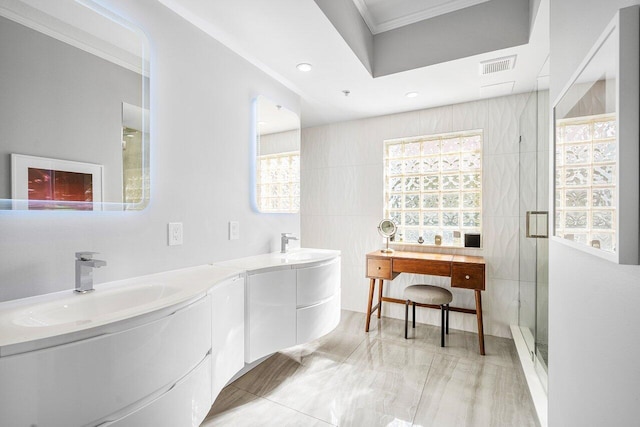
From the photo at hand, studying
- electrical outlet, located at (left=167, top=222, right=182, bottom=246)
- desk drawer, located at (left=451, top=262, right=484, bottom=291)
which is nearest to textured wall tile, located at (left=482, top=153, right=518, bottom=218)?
desk drawer, located at (left=451, top=262, right=484, bottom=291)

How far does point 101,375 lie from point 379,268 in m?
2.44

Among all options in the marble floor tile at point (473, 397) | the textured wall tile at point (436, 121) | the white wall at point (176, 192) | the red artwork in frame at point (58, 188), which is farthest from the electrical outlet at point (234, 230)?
the textured wall tile at point (436, 121)

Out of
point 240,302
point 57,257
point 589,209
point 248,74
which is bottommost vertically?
point 240,302

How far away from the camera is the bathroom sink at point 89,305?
945 millimetres

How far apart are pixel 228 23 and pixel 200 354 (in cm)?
177

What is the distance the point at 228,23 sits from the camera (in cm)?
171

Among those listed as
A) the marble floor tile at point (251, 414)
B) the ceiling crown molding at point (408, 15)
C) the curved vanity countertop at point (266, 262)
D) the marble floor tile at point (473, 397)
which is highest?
the ceiling crown molding at point (408, 15)

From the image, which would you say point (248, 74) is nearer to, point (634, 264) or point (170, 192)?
point (170, 192)

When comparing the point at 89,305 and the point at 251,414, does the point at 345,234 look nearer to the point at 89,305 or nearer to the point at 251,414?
the point at 251,414

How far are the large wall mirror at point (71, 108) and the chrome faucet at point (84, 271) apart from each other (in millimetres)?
216

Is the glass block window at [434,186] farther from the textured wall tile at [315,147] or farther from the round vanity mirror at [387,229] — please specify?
the textured wall tile at [315,147]

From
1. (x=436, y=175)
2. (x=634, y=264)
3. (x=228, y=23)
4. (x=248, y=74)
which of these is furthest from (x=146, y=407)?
(x=436, y=175)

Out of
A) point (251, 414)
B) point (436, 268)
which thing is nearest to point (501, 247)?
point (436, 268)

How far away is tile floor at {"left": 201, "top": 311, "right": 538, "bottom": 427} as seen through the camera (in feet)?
5.51
